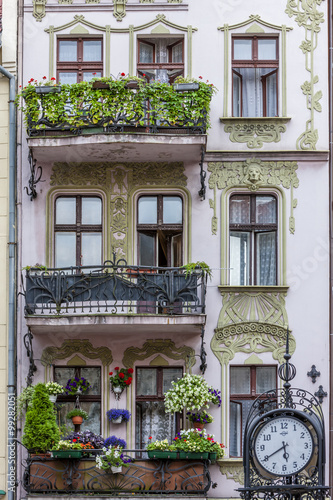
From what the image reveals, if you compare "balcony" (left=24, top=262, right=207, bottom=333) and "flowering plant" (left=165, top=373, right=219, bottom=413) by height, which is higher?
"balcony" (left=24, top=262, right=207, bottom=333)

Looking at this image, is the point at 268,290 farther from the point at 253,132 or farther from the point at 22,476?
the point at 22,476

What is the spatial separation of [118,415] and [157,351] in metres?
1.57

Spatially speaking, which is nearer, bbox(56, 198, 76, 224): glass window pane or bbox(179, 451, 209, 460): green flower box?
bbox(179, 451, 209, 460): green flower box

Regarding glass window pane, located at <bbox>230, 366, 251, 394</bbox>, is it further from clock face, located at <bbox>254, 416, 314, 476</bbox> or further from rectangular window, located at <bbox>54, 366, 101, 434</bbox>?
clock face, located at <bbox>254, 416, 314, 476</bbox>

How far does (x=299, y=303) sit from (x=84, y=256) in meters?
4.61

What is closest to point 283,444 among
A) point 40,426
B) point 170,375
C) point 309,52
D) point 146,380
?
point 40,426

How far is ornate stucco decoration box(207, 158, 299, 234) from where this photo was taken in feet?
84.7

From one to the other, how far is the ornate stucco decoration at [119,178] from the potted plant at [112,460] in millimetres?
4851

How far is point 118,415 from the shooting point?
2484 cm

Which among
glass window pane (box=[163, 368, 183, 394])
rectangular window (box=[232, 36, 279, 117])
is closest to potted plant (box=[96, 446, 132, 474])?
glass window pane (box=[163, 368, 183, 394])

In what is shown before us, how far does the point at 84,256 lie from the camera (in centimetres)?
2600

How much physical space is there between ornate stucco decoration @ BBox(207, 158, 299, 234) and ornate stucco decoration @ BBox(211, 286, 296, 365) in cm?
176

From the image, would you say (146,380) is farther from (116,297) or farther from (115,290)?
(115,290)

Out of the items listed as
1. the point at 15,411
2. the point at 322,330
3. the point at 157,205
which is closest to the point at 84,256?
the point at 157,205
